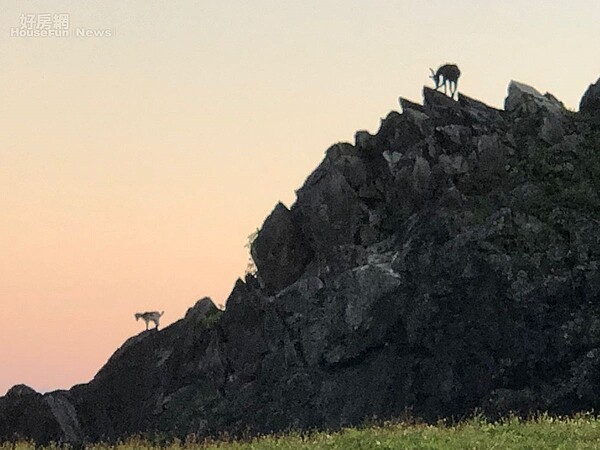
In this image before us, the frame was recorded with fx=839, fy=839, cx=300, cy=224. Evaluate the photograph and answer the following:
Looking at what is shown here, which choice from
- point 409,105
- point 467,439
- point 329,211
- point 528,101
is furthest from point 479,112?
point 467,439

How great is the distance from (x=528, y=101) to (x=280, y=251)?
16226mm

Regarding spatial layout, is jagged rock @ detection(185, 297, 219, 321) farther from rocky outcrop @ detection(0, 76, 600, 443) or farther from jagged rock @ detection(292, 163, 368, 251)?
jagged rock @ detection(292, 163, 368, 251)

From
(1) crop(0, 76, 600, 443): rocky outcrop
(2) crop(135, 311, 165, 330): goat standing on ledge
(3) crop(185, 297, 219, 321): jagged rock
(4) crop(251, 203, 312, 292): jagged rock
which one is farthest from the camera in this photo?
(2) crop(135, 311, 165, 330): goat standing on ledge

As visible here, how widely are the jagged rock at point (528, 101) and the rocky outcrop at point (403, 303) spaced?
0.13 meters

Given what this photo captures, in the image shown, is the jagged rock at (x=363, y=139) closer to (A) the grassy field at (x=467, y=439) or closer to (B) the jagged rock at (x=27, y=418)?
(B) the jagged rock at (x=27, y=418)

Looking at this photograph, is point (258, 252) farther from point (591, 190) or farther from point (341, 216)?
point (591, 190)

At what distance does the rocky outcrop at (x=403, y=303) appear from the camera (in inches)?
1401

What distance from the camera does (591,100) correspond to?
47594mm

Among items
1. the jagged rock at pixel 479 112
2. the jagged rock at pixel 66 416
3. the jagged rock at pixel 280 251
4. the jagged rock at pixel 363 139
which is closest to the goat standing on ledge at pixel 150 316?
the jagged rock at pixel 66 416

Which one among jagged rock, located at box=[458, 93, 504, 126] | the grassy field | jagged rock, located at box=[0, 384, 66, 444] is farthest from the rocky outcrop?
the grassy field

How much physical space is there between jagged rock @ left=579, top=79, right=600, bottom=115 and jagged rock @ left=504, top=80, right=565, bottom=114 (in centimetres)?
118

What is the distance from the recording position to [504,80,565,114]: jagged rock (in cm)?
4631

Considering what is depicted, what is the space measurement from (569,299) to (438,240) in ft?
21.0

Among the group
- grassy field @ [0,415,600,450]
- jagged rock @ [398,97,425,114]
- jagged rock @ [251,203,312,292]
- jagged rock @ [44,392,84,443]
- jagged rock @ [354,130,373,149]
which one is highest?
jagged rock @ [398,97,425,114]
